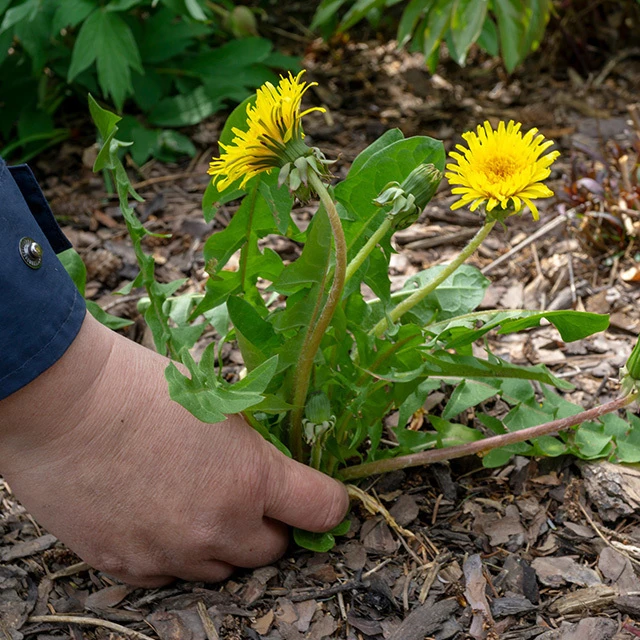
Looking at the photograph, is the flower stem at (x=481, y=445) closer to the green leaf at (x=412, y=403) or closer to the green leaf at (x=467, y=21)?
the green leaf at (x=412, y=403)

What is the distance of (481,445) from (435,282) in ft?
0.92

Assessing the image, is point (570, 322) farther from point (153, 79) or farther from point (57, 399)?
point (153, 79)

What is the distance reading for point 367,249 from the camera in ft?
3.65

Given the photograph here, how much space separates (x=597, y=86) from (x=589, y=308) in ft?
4.37

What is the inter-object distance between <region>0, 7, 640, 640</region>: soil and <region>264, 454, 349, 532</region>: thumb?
0.32 ft

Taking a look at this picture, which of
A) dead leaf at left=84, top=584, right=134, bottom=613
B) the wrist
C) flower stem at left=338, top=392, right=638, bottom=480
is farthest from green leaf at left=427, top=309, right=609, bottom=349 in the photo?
dead leaf at left=84, top=584, right=134, bottom=613

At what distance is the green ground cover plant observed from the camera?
1031 mm

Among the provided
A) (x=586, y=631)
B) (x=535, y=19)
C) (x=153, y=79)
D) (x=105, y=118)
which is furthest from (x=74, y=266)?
(x=535, y=19)

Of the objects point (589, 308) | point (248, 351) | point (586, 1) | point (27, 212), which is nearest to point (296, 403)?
point (248, 351)

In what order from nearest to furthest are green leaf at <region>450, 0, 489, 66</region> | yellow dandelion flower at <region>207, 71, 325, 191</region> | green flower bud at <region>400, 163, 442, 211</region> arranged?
yellow dandelion flower at <region>207, 71, 325, 191</region> → green flower bud at <region>400, 163, 442, 211</region> → green leaf at <region>450, 0, 489, 66</region>

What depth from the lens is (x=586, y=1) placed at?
9.51ft

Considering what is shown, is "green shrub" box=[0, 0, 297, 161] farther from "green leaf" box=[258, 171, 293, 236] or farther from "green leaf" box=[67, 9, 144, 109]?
"green leaf" box=[258, 171, 293, 236]

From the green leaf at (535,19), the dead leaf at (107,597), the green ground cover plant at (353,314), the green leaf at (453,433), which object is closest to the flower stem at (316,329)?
the green ground cover plant at (353,314)

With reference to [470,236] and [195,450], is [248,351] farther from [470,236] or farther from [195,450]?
[470,236]
